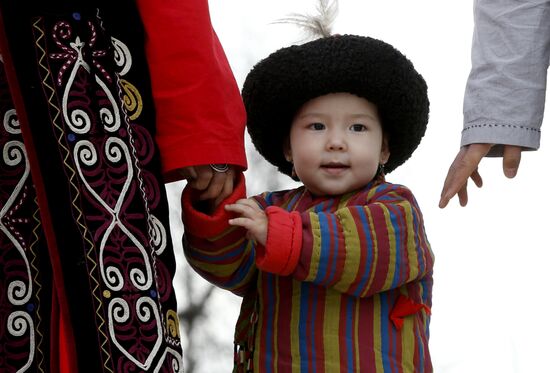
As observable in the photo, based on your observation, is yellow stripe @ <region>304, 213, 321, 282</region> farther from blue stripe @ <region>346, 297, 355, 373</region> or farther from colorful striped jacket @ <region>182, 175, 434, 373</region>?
blue stripe @ <region>346, 297, 355, 373</region>

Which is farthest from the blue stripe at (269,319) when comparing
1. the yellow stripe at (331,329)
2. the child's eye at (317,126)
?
the child's eye at (317,126)

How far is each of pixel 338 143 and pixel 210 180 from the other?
1.06 ft

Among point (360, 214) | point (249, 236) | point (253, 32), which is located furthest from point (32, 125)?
point (253, 32)

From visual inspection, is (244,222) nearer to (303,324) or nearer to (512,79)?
(303,324)

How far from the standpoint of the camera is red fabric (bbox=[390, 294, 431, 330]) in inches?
77.1

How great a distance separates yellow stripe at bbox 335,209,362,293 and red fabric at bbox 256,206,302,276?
3.8 inches

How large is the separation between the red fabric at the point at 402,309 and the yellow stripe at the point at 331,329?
12 cm

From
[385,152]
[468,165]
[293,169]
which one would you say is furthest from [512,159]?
[293,169]

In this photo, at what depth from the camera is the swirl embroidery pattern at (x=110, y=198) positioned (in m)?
1.50

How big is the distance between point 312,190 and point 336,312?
30cm

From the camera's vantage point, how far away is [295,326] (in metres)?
1.97

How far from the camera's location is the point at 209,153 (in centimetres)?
175

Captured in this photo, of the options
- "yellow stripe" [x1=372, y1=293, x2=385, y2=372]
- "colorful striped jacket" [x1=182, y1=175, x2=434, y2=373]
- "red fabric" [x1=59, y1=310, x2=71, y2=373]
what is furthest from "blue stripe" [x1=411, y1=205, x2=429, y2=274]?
"red fabric" [x1=59, y1=310, x2=71, y2=373]

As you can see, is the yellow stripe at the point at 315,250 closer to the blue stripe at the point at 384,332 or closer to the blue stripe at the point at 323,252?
the blue stripe at the point at 323,252
